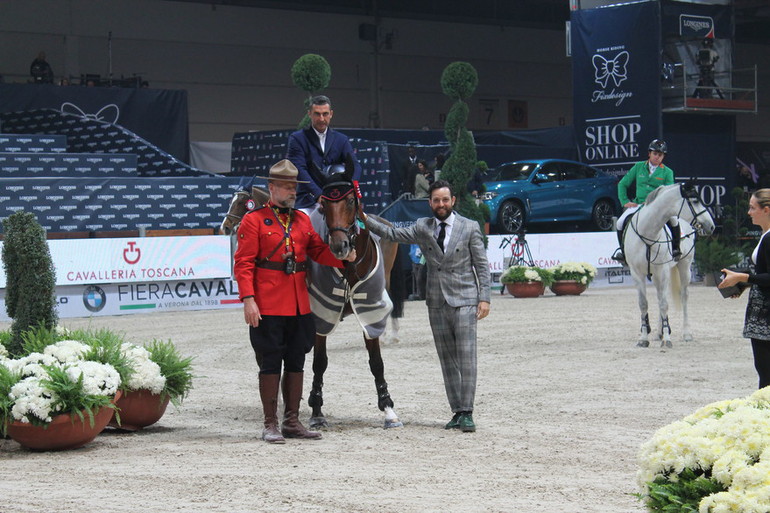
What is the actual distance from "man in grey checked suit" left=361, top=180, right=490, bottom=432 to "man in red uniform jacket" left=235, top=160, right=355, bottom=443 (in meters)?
0.74

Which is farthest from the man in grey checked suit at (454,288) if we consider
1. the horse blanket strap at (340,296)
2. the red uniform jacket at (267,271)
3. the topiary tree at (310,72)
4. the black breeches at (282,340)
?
the topiary tree at (310,72)

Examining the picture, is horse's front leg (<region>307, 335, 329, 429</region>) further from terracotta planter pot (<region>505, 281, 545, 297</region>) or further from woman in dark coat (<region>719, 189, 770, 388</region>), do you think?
terracotta planter pot (<region>505, 281, 545, 297</region>)

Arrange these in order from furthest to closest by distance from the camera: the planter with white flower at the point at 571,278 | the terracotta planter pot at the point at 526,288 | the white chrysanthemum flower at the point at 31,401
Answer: the planter with white flower at the point at 571,278 → the terracotta planter pot at the point at 526,288 → the white chrysanthemum flower at the point at 31,401

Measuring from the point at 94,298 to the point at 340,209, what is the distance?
14430mm

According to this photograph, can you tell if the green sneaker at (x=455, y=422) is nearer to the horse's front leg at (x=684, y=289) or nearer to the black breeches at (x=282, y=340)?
the black breeches at (x=282, y=340)

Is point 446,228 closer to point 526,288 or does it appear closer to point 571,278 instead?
point 526,288

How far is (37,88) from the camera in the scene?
1241 inches

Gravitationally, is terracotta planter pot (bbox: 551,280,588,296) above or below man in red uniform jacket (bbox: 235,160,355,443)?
below

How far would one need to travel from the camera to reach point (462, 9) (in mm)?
46406

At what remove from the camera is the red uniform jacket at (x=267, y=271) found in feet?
29.7

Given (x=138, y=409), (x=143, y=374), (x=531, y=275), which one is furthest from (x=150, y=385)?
(x=531, y=275)

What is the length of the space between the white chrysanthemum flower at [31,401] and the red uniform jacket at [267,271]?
171 centimetres

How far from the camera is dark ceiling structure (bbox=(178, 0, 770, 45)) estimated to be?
4244 centimetres

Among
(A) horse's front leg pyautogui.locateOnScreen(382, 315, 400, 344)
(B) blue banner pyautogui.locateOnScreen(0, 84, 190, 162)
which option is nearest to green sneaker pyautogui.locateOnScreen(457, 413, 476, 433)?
(A) horse's front leg pyautogui.locateOnScreen(382, 315, 400, 344)
